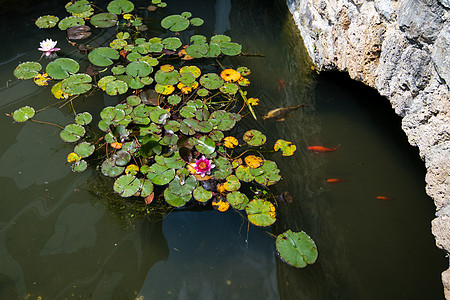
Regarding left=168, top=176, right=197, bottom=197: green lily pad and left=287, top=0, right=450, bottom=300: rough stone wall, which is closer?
left=287, top=0, right=450, bottom=300: rough stone wall

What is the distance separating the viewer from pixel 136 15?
123 inches

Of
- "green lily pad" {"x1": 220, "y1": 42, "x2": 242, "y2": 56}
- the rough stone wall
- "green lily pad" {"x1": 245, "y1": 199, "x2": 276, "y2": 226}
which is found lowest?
"green lily pad" {"x1": 245, "y1": 199, "x2": 276, "y2": 226}

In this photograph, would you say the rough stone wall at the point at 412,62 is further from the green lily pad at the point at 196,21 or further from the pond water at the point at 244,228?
the green lily pad at the point at 196,21

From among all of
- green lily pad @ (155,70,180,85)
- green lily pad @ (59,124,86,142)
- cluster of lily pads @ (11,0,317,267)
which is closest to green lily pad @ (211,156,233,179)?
cluster of lily pads @ (11,0,317,267)

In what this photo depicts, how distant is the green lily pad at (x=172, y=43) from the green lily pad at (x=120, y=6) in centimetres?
62

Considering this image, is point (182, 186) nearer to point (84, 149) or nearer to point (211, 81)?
point (84, 149)

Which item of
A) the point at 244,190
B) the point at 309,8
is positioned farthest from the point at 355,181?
the point at 309,8

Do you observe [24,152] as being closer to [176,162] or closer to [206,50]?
[176,162]

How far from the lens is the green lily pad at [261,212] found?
6.01 ft

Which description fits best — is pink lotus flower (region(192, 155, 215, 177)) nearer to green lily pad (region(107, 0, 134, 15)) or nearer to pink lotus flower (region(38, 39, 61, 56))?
pink lotus flower (region(38, 39, 61, 56))

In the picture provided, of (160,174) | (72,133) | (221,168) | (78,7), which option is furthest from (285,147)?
(78,7)

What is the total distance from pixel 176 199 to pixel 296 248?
2.23 ft

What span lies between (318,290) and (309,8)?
6.88 feet

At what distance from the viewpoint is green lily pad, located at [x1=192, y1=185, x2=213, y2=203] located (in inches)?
74.8
